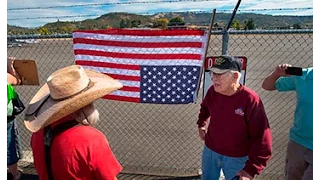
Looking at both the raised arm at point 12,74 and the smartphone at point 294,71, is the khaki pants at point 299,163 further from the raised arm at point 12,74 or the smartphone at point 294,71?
the raised arm at point 12,74

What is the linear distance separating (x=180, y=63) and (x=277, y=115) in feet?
12.1

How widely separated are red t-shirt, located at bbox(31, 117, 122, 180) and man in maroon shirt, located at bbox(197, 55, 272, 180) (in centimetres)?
129

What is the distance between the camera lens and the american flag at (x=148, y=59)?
4016mm

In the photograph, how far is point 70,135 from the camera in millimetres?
2035

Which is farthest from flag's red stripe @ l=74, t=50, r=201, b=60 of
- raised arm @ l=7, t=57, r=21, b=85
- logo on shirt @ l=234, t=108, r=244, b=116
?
logo on shirt @ l=234, t=108, r=244, b=116

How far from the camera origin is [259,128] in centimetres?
282

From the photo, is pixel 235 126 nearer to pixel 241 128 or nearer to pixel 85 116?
pixel 241 128

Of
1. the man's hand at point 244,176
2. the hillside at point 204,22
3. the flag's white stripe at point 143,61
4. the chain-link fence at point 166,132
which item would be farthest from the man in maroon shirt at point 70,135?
the chain-link fence at point 166,132

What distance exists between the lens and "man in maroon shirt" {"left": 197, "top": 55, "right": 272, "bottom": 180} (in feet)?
9.08

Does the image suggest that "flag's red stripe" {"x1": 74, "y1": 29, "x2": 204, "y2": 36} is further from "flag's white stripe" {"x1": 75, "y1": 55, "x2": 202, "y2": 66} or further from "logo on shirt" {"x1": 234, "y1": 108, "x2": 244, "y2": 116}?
"logo on shirt" {"x1": 234, "y1": 108, "x2": 244, "y2": 116}

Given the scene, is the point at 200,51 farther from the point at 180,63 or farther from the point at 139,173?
the point at 139,173

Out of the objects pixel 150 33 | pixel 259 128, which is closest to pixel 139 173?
pixel 150 33

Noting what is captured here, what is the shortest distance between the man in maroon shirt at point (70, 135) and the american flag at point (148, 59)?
187cm

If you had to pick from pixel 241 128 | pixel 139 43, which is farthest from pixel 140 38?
pixel 241 128
